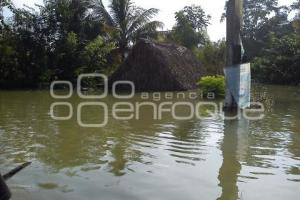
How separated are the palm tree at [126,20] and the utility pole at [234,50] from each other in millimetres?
13290

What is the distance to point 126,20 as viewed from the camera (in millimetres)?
22547

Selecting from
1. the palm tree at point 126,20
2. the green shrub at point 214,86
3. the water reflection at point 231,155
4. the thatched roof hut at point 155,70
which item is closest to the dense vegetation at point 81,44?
the palm tree at point 126,20

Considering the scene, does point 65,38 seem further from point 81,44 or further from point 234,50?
point 234,50

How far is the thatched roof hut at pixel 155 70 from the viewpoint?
1725 cm

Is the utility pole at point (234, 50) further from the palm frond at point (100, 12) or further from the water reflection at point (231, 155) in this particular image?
the palm frond at point (100, 12)

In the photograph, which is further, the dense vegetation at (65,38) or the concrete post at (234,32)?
the dense vegetation at (65,38)

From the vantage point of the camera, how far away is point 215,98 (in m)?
13.9

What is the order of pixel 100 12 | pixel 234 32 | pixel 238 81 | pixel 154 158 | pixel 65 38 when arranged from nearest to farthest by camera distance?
pixel 154 158 < pixel 234 32 < pixel 238 81 < pixel 65 38 < pixel 100 12

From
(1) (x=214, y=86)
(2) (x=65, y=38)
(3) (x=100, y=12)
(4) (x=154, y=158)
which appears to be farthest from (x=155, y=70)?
(4) (x=154, y=158)

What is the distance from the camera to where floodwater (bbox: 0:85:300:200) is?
169 inches

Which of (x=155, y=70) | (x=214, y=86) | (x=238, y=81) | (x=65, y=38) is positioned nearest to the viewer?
(x=238, y=81)

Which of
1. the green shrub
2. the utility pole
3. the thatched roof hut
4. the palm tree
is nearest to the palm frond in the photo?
the palm tree

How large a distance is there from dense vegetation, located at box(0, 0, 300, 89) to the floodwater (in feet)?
35.0

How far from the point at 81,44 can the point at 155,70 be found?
5230 millimetres
